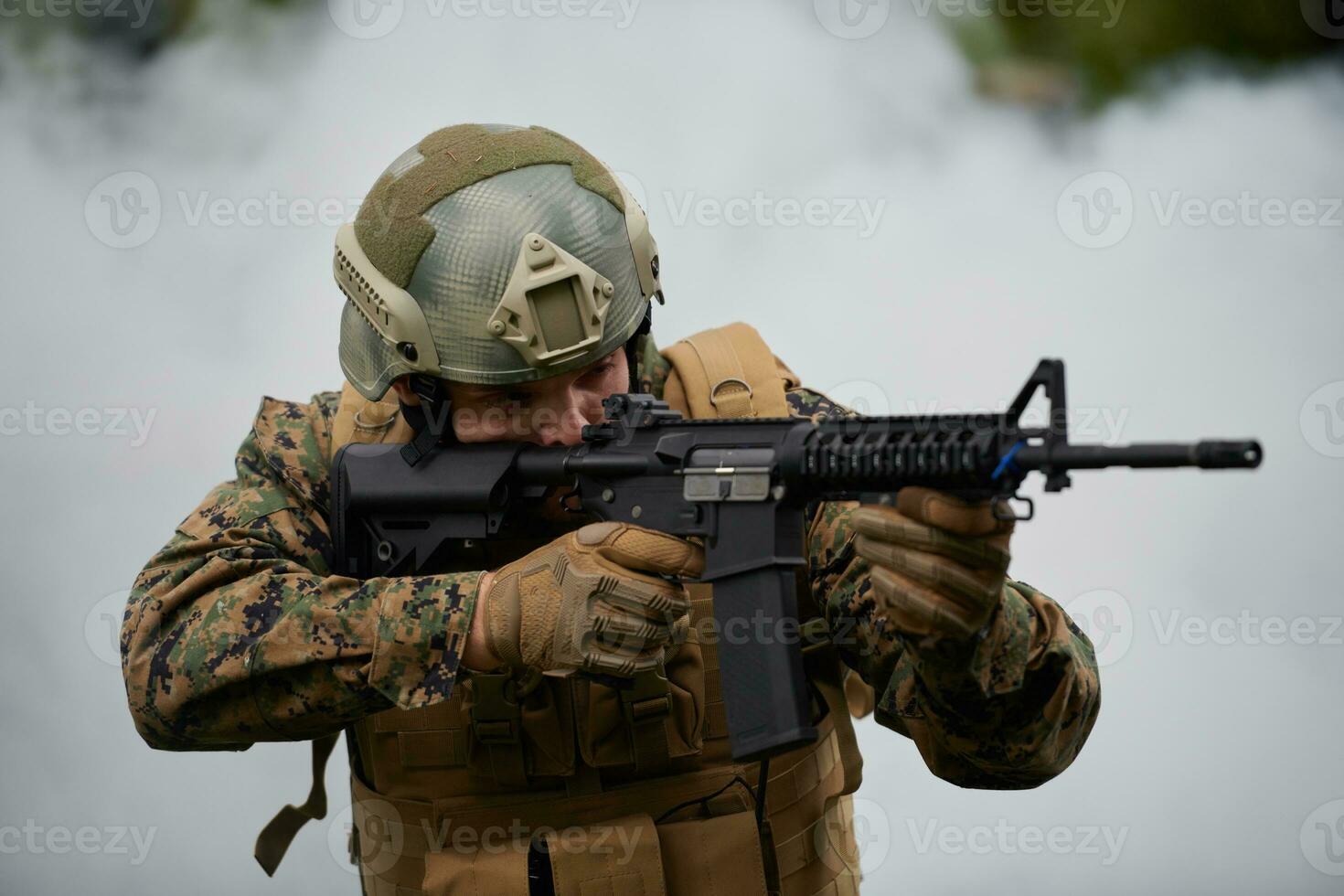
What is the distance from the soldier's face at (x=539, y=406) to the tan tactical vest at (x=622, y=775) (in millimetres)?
229

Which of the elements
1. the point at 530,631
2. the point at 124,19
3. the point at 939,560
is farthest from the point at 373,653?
the point at 124,19

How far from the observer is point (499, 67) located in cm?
512

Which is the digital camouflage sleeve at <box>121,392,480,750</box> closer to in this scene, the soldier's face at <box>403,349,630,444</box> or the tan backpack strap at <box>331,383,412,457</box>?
the tan backpack strap at <box>331,383,412,457</box>

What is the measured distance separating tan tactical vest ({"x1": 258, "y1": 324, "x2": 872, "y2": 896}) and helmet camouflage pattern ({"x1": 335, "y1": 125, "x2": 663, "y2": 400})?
1.01 ft

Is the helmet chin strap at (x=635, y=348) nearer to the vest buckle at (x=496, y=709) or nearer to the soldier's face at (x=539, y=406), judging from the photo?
the soldier's face at (x=539, y=406)

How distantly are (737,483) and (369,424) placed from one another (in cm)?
104

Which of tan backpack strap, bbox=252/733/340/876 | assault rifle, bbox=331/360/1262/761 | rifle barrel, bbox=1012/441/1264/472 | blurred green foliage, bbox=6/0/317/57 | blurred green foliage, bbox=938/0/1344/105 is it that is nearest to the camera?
rifle barrel, bbox=1012/441/1264/472

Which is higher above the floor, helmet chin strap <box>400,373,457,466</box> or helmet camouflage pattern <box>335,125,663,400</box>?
helmet camouflage pattern <box>335,125,663,400</box>

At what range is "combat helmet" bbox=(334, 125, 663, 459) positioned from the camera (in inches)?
122

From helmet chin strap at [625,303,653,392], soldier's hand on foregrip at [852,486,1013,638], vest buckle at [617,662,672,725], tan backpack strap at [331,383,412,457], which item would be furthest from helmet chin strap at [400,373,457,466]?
soldier's hand on foregrip at [852,486,1013,638]

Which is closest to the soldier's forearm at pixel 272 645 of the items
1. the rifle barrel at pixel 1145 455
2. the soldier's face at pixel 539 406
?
the soldier's face at pixel 539 406

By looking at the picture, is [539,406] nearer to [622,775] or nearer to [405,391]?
[405,391]

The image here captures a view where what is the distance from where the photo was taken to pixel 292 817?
395 cm

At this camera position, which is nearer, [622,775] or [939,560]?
[939,560]
